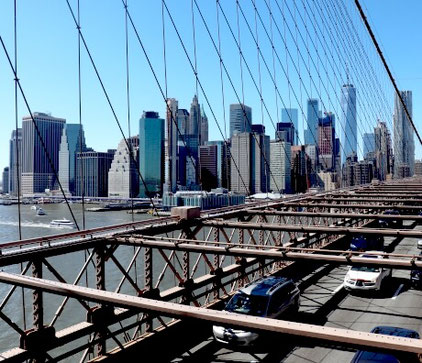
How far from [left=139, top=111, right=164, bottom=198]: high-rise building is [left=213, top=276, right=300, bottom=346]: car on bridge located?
150408 mm

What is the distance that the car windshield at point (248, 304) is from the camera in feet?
38.2

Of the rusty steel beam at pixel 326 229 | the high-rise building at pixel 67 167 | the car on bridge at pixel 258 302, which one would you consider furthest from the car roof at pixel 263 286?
the high-rise building at pixel 67 167

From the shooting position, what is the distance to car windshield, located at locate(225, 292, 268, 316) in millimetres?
11648

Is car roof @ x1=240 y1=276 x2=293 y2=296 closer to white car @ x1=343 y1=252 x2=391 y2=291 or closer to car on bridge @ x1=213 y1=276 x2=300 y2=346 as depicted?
car on bridge @ x1=213 y1=276 x2=300 y2=346

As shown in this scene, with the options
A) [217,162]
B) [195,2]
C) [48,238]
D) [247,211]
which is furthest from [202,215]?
[217,162]

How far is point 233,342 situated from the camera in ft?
34.3

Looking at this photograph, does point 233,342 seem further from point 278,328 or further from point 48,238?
point 278,328

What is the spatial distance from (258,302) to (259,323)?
9465 millimetres

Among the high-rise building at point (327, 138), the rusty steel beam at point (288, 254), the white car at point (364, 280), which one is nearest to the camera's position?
the rusty steel beam at point (288, 254)

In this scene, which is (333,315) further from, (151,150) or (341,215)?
(151,150)

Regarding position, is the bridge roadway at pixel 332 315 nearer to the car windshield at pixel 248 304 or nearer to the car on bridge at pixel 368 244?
the car windshield at pixel 248 304

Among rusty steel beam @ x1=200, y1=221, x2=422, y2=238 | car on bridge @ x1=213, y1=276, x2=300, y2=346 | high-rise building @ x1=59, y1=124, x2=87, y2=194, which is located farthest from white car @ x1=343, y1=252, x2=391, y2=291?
high-rise building @ x1=59, y1=124, x2=87, y2=194

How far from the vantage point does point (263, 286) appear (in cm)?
1253

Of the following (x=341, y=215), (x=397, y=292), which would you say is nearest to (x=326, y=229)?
(x=341, y=215)
